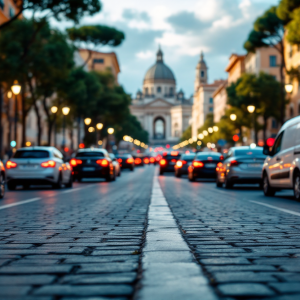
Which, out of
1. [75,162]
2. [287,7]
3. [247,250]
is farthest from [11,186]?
[287,7]

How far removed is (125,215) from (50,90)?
34.3 meters

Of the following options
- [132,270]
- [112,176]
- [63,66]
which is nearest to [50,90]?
[63,66]

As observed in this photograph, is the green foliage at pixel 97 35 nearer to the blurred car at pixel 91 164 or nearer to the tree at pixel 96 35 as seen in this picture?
the tree at pixel 96 35

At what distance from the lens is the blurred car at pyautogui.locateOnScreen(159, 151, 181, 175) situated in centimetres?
4160

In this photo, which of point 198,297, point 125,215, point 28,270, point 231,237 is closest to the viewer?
point 198,297

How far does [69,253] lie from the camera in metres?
5.48

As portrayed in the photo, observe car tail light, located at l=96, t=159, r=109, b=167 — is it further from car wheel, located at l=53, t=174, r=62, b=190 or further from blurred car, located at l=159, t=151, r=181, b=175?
blurred car, located at l=159, t=151, r=181, b=175

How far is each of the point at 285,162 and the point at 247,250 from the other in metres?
→ 9.00

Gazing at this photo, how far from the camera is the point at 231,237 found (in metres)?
6.68

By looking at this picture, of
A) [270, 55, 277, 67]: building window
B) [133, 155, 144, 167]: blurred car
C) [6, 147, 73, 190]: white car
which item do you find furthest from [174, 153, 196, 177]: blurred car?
[270, 55, 277, 67]: building window

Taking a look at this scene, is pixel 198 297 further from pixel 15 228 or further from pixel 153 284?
pixel 15 228

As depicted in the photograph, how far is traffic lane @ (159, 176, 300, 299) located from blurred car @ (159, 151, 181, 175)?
3135 cm

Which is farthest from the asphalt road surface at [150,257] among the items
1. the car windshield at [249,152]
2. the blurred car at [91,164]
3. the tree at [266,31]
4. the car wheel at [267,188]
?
the tree at [266,31]

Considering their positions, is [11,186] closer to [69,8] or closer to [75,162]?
[75,162]
